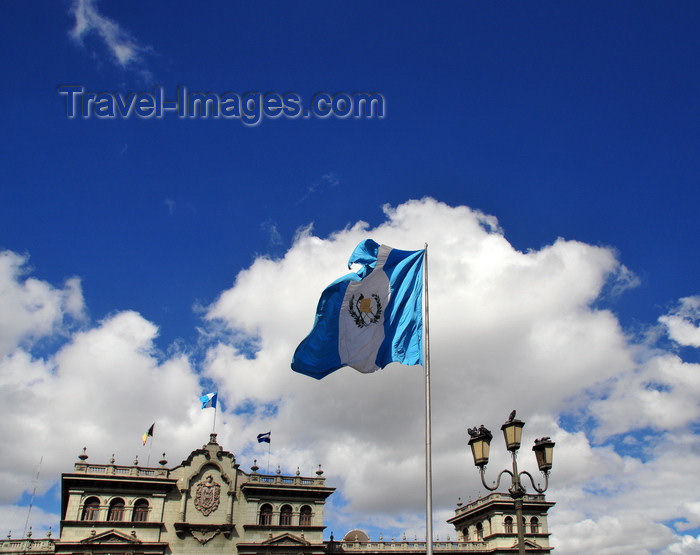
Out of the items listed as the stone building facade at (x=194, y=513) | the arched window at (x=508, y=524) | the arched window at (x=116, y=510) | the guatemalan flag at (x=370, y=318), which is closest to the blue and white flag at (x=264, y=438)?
the stone building facade at (x=194, y=513)

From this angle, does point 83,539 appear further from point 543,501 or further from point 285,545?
point 543,501

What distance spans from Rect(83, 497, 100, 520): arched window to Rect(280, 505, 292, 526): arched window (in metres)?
14.6

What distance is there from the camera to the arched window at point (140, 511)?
156 ft

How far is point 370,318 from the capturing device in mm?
19812

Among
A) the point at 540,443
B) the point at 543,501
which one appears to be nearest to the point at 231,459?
the point at 543,501

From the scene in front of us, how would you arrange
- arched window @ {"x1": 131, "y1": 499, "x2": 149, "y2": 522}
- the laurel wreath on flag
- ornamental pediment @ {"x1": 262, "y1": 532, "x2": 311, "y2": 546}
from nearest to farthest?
the laurel wreath on flag → arched window @ {"x1": 131, "y1": 499, "x2": 149, "y2": 522} → ornamental pediment @ {"x1": 262, "y1": 532, "x2": 311, "y2": 546}

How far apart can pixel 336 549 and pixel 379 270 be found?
1596 inches

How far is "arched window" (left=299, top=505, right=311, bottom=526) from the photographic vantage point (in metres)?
51.6

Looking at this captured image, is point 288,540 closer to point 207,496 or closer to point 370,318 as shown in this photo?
point 207,496

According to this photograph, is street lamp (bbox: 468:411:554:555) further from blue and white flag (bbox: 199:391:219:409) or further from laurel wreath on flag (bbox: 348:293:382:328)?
blue and white flag (bbox: 199:391:219:409)

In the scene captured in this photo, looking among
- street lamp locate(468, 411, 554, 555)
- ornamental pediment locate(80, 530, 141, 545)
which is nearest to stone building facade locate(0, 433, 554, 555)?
ornamental pediment locate(80, 530, 141, 545)

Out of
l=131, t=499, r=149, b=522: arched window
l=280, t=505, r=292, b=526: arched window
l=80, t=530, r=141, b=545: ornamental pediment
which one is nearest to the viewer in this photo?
l=80, t=530, r=141, b=545: ornamental pediment

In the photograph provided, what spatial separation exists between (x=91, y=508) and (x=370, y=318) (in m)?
37.6

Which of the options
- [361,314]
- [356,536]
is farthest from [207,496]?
[361,314]
